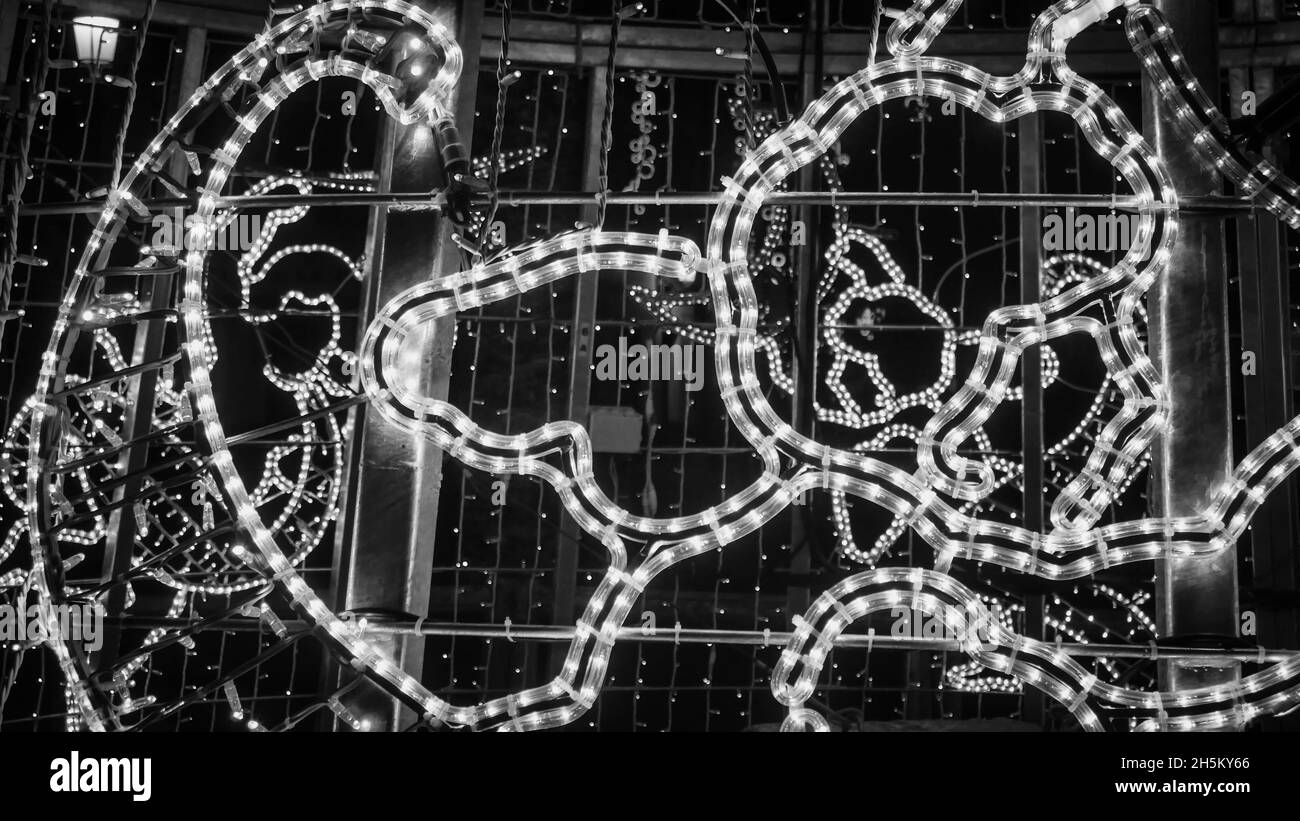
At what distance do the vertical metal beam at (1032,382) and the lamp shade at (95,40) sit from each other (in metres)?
4.80

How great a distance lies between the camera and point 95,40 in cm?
578

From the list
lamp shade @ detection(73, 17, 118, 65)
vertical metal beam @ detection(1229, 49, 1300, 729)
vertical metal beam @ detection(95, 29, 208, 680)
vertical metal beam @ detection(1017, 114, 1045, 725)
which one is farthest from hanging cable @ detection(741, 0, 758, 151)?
lamp shade @ detection(73, 17, 118, 65)

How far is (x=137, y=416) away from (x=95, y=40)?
2.10m

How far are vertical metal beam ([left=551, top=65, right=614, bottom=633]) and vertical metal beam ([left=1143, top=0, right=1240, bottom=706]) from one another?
8.91ft

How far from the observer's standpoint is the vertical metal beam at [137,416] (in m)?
5.09

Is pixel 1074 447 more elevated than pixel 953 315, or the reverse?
pixel 953 315

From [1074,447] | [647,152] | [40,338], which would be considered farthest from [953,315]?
[40,338]

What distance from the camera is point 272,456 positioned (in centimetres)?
602

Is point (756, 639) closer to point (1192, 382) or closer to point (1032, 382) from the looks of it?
point (1192, 382)

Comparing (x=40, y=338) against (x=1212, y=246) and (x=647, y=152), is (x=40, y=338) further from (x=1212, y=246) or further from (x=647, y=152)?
(x=1212, y=246)

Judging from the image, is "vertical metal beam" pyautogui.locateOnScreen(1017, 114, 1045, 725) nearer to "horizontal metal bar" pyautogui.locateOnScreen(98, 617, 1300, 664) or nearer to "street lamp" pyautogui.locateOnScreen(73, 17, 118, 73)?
"horizontal metal bar" pyautogui.locateOnScreen(98, 617, 1300, 664)

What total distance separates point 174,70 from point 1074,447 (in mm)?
5381

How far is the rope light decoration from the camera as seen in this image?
137 inches
